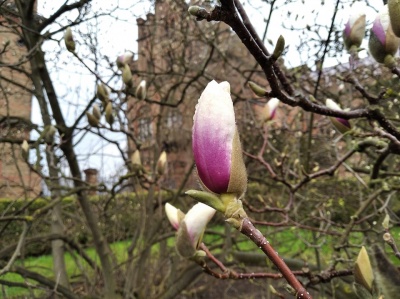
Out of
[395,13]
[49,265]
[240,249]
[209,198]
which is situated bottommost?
[49,265]

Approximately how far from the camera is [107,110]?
215 centimetres

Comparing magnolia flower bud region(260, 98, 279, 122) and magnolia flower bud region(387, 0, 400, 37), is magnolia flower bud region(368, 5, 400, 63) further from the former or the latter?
magnolia flower bud region(260, 98, 279, 122)

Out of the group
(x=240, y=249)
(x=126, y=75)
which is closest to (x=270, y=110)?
(x=126, y=75)

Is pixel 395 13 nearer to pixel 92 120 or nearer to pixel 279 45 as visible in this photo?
pixel 279 45

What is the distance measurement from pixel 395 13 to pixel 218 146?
0.45 m

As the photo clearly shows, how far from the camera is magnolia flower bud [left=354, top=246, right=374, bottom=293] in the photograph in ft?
1.96

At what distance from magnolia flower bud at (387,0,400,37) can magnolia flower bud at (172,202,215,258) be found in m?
0.48

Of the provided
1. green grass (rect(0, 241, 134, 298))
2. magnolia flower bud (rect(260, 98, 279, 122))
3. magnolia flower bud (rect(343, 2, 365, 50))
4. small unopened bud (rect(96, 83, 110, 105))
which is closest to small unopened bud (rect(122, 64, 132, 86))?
small unopened bud (rect(96, 83, 110, 105))

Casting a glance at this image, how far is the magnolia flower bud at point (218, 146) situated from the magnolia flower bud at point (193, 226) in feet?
1.24

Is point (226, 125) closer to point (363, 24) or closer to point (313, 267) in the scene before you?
point (363, 24)

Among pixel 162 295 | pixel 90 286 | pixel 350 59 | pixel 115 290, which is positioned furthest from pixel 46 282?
pixel 350 59

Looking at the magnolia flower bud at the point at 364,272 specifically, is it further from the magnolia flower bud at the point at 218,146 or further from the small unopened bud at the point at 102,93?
the small unopened bud at the point at 102,93

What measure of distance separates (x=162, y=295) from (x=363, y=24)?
3.01m

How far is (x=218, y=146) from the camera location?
1.76ft
